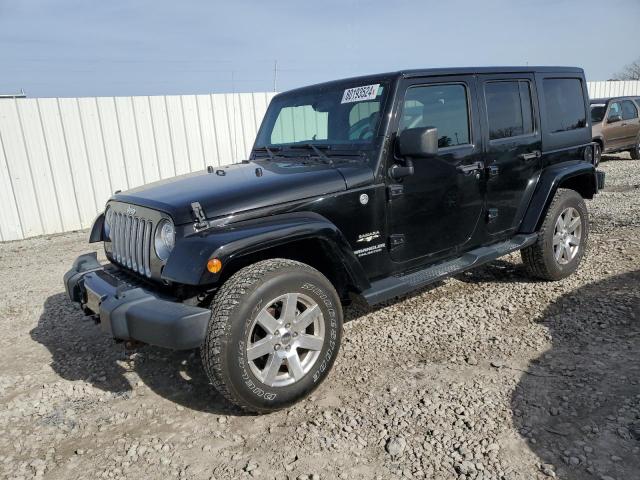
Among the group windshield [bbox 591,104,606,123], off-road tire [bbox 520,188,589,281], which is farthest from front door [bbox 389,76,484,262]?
windshield [bbox 591,104,606,123]

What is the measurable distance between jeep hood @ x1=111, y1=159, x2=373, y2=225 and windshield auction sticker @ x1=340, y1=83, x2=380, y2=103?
566mm

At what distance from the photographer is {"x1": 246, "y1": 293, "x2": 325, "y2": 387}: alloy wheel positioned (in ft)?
8.96

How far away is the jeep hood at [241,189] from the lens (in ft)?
9.19

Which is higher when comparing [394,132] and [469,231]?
[394,132]

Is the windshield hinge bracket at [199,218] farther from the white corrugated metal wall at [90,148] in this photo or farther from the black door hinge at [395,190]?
the white corrugated metal wall at [90,148]

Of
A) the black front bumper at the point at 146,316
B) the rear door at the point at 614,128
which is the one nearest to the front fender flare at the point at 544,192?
the black front bumper at the point at 146,316

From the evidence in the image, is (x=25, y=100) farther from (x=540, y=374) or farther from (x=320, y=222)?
(x=540, y=374)

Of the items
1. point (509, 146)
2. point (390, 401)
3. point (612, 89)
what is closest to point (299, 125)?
point (509, 146)

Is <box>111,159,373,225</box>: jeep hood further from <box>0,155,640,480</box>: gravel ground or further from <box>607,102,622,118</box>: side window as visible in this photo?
<box>607,102,622,118</box>: side window

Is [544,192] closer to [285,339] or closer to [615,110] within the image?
[285,339]

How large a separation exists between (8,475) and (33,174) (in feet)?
22.7

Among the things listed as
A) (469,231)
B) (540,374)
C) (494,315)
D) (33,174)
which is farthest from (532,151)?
(33,174)

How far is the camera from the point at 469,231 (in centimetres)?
398

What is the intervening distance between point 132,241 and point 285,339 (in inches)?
47.6
